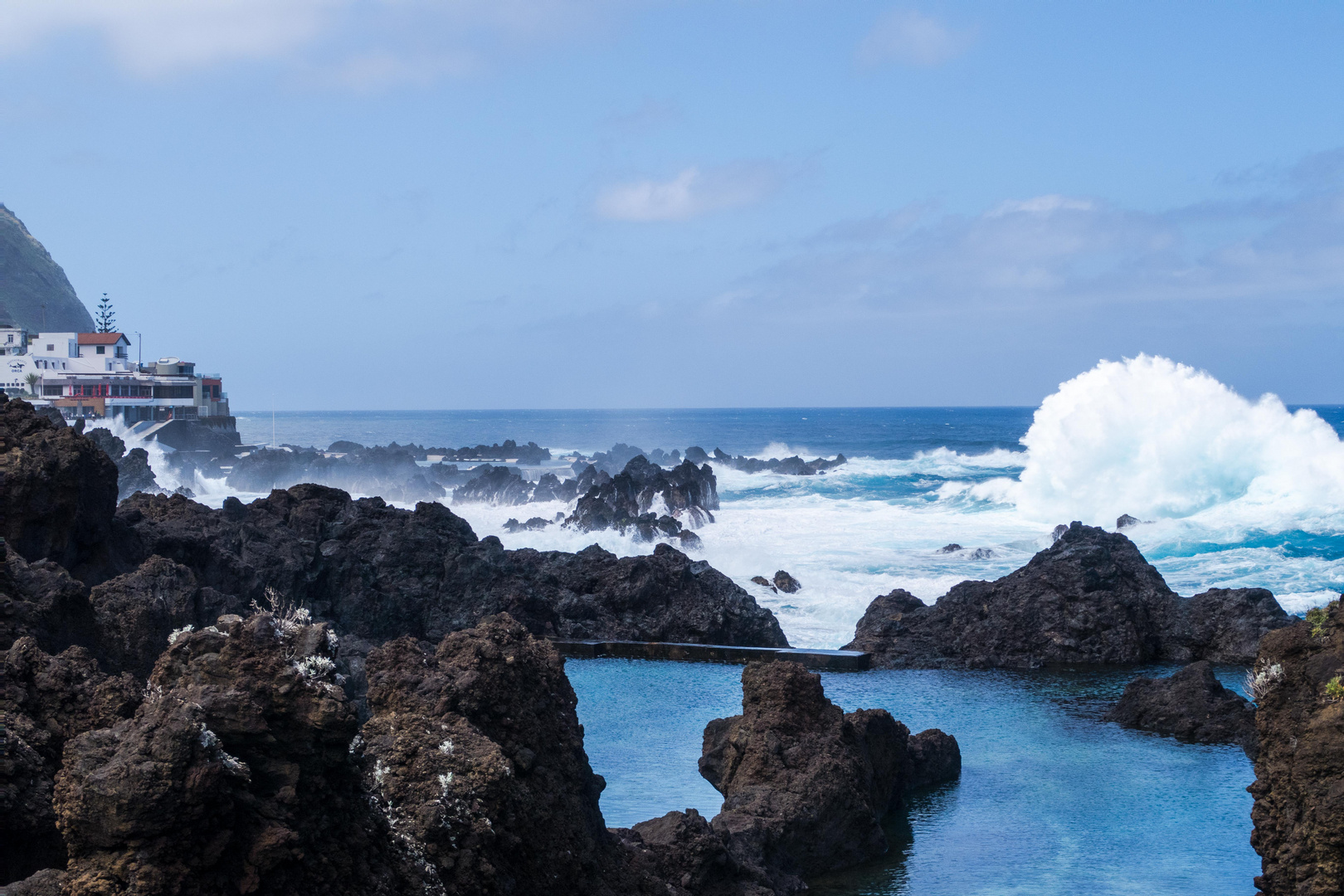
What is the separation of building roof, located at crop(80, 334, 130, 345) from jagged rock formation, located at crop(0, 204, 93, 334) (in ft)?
102

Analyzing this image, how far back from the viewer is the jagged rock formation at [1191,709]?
12.0m

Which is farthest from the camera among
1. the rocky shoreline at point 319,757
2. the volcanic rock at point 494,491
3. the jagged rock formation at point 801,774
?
the volcanic rock at point 494,491

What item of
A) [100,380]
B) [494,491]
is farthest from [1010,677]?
[100,380]

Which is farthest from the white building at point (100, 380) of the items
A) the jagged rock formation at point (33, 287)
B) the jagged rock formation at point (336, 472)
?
the jagged rock formation at point (33, 287)

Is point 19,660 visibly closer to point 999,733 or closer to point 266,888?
point 266,888

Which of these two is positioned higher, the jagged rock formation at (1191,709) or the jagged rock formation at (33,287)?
the jagged rock formation at (33,287)

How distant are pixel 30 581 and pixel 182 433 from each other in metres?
58.2

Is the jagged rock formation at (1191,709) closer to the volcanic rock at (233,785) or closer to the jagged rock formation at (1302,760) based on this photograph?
the jagged rock formation at (1302,760)

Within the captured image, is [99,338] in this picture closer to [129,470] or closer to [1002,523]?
[129,470]

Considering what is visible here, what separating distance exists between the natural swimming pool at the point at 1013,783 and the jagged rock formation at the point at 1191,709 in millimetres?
232

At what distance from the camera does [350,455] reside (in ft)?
189

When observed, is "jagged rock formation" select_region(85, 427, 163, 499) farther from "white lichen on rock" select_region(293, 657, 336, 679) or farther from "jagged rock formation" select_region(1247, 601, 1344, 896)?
"jagged rock formation" select_region(1247, 601, 1344, 896)

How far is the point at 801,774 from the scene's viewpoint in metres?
8.98

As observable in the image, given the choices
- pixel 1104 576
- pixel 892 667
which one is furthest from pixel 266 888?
pixel 1104 576
